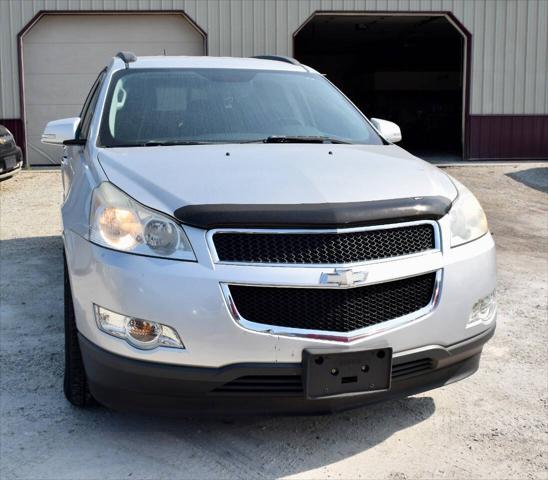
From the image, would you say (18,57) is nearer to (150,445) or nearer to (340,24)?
(340,24)

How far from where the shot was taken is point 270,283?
2.75 m

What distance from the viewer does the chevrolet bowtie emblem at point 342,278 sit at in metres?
2.79

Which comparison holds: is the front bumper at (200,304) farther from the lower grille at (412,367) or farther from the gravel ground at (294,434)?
the gravel ground at (294,434)

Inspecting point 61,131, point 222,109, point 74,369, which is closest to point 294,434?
point 74,369

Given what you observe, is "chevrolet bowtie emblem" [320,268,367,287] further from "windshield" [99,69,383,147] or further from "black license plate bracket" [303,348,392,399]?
"windshield" [99,69,383,147]

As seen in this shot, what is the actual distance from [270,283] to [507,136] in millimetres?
13370

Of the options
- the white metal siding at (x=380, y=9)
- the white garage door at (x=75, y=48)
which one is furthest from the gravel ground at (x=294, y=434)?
the white metal siding at (x=380, y=9)

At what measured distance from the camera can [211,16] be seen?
1383 cm

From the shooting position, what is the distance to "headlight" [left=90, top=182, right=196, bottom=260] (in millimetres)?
2838

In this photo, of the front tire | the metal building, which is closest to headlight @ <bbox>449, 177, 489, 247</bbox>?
the front tire

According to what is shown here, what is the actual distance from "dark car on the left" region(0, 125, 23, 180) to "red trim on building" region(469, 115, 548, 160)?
28.6 ft

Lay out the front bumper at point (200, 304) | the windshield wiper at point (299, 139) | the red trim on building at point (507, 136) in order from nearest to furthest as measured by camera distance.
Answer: the front bumper at point (200, 304) < the windshield wiper at point (299, 139) < the red trim on building at point (507, 136)

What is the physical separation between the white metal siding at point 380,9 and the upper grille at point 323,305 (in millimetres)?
11683

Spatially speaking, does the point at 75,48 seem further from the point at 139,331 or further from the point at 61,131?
the point at 139,331
